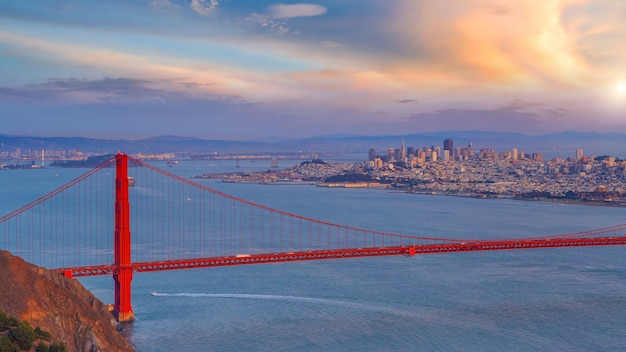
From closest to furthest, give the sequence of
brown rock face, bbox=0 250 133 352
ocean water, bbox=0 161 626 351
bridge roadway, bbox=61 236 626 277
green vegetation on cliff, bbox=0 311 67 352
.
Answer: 1. green vegetation on cliff, bbox=0 311 67 352
2. brown rock face, bbox=0 250 133 352
3. ocean water, bbox=0 161 626 351
4. bridge roadway, bbox=61 236 626 277

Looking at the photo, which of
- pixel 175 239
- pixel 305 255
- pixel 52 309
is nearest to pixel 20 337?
pixel 52 309

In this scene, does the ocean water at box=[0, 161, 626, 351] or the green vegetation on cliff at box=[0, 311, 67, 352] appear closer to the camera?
the green vegetation on cliff at box=[0, 311, 67, 352]

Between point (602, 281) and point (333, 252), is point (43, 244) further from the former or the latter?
point (602, 281)

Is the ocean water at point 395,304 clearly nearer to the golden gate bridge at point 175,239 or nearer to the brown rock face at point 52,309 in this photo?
the golden gate bridge at point 175,239

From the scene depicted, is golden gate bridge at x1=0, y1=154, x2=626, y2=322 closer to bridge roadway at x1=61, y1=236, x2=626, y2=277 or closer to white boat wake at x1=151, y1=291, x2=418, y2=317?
bridge roadway at x1=61, y1=236, x2=626, y2=277

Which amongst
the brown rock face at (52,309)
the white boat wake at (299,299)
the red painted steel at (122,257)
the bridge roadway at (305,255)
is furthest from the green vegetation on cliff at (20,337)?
the white boat wake at (299,299)

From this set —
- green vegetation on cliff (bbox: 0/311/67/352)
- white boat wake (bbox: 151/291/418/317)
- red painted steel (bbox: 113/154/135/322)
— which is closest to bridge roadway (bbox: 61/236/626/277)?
red painted steel (bbox: 113/154/135/322)

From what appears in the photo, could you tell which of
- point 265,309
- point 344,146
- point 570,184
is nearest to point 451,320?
point 265,309
